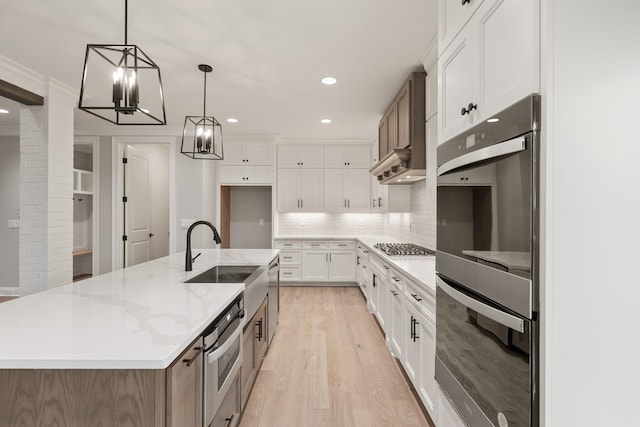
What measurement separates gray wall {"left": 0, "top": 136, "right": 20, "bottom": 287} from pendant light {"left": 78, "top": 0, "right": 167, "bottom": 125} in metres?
1.87

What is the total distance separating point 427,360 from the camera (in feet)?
6.53

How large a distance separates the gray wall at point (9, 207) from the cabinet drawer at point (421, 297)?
604cm

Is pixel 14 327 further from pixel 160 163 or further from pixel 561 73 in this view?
pixel 160 163

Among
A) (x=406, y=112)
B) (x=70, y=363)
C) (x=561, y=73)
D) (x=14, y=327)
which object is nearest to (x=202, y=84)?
(x=406, y=112)

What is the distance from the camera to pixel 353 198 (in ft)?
19.8

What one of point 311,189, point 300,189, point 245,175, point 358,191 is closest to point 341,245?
point 358,191

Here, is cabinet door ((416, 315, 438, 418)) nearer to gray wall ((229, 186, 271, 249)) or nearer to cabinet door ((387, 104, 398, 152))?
cabinet door ((387, 104, 398, 152))

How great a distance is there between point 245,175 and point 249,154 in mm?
369

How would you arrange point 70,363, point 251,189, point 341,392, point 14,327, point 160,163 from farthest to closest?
point 160,163 < point 251,189 < point 341,392 < point 14,327 < point 70,363

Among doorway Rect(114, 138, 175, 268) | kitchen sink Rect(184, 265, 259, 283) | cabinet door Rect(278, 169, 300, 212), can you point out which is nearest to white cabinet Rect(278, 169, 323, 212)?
cabinet door Rect(278, 169, 300, 212)

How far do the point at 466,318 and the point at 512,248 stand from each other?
42 centimetres

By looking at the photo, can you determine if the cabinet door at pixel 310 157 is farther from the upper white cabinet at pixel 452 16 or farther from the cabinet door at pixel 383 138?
the upper white cabinet at pixel 452 16

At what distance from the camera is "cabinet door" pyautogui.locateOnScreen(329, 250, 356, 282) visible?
5793 mm

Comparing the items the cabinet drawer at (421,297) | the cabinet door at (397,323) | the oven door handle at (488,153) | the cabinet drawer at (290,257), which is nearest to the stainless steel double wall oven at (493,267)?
the oven door handle at (488,153)
